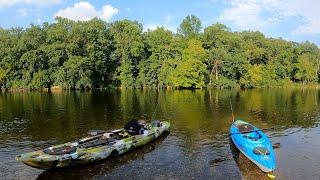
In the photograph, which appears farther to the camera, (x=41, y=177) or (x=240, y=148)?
(x=240, y=148)

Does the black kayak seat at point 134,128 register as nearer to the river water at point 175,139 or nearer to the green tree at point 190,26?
the river water at point 175,139

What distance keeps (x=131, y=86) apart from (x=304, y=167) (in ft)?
268

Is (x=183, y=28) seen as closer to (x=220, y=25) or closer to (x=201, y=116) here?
(x=220, y=25)

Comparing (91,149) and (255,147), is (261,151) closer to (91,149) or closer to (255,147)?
(255,147)

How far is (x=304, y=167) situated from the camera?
84.6ft

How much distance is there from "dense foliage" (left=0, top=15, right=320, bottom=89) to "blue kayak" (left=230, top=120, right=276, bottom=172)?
70.3 m

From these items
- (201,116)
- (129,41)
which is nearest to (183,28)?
(129,41)

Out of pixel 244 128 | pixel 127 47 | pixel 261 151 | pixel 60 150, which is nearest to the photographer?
pixel 60 150

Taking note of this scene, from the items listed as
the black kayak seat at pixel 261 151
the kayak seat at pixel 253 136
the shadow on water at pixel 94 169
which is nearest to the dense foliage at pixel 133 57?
the shadow on water at pixel 94 169

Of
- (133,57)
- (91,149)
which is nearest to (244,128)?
(91,149)

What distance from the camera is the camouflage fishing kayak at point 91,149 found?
22.9 metres

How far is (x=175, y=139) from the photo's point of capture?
112 feet

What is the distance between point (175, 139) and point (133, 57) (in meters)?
77.5

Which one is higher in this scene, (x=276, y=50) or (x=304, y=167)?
(x=276, y=50)
